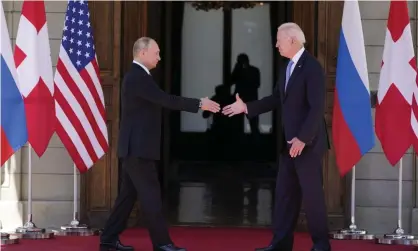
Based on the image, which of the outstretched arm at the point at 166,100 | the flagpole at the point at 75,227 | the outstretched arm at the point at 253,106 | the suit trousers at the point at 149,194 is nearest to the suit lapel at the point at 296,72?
the outstretched arm at the point at 253,106

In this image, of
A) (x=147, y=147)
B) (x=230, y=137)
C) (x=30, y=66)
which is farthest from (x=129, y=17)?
(x=230, y=137)

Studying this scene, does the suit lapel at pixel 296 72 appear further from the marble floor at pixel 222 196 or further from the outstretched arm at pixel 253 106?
the marble floor at pixel 222 196

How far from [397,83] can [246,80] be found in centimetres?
966

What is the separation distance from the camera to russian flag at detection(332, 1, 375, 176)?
7500 mm

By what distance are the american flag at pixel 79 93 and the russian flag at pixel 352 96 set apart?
7.81 feet

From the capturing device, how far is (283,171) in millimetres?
6465

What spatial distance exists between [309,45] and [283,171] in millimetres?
2235

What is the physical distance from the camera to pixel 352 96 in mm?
7516

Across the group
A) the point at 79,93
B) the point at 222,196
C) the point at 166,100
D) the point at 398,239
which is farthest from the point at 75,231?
the point at 222,196

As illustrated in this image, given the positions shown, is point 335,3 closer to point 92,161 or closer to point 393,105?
point 393,105

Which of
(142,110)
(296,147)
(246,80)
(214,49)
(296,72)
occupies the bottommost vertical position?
(296,147)

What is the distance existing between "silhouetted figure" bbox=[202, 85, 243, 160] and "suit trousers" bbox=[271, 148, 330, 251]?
421 inches

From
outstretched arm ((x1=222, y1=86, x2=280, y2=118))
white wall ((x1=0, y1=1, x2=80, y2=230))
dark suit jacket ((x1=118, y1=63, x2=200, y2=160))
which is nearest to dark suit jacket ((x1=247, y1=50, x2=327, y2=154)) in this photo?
outstretched arm ((x1=222, y1=86, x2=280, y2=118))

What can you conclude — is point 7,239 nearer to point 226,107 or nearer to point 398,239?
point 226,107
